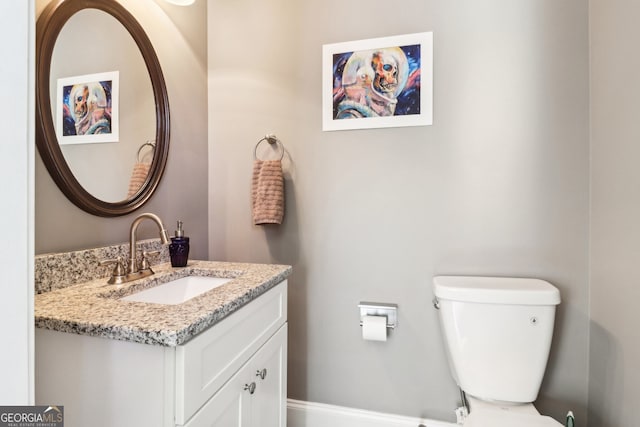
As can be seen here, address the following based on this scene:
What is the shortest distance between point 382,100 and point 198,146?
3.21ft

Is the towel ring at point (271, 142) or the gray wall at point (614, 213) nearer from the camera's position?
the gray wall at point (614, 213)

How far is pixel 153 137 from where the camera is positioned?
51.9 inches

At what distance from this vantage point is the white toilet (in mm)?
1138

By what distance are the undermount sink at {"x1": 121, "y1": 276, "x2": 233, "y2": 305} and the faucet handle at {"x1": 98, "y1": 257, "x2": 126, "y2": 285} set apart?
0.08 metres

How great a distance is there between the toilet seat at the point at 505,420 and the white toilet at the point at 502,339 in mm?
46

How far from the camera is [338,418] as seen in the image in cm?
151

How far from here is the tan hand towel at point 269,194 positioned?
1.45 m

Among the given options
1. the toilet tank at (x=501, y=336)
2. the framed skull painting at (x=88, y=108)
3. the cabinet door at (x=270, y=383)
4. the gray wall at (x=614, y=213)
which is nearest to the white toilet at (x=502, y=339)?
the toilet tank at (x=501, y=336)

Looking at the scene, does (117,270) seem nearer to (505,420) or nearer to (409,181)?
(409,181)
